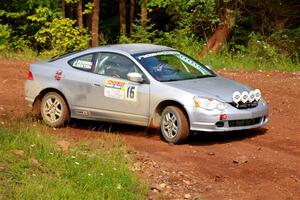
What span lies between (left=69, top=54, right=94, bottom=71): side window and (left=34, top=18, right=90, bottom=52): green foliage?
39.1 ft

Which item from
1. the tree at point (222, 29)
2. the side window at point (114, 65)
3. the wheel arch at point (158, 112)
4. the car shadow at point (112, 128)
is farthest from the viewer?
the tree at point (222, 29)

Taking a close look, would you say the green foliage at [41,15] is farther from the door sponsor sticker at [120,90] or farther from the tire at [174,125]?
the tire at [174,125]

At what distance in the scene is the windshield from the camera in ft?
37.0

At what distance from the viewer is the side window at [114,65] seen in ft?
37.5

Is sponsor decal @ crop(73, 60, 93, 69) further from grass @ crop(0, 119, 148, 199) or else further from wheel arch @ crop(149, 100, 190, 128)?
grass @ crop(0, 119, 148, 199)

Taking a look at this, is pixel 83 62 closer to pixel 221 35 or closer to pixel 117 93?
pixel 117 93

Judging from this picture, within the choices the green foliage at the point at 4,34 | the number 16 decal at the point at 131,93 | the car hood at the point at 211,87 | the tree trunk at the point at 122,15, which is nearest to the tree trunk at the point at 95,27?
the tree trunk at the point at 122,15

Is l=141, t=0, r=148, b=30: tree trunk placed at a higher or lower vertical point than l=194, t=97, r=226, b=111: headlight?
lower

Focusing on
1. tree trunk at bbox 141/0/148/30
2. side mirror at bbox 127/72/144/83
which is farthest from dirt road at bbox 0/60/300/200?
tree trunk at bbox 141/0/148/30

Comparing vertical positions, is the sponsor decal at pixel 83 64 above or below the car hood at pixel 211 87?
above

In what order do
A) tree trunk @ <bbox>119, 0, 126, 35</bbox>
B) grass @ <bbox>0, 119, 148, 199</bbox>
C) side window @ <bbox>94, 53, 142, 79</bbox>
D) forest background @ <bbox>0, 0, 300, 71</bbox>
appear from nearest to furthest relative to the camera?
grass @ <bbox>0, 119, 148, 199</bbox> < side window @ <bbox>94, 53, 142, 79</bbox> < forest background @ <bbox>0, 0, 300, 71</bbox> < tree trunk @ <bbox>119, 0, 126, 35</bbox>

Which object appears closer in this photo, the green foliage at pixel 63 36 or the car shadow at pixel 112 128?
the car shadow at pixel 112 128

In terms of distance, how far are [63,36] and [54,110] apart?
41.5 feet

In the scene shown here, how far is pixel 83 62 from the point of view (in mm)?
12062
